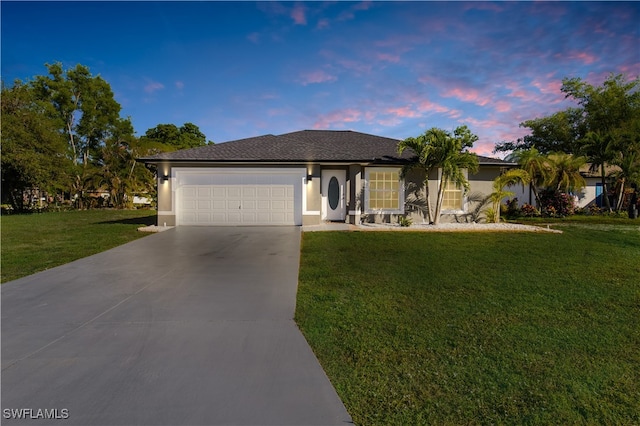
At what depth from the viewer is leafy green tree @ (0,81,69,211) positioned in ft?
75.0

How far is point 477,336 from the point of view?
365 cm

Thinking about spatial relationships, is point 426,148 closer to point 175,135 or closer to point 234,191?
point 234,191

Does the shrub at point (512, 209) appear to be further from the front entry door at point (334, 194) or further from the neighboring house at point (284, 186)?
the front entry door at point (334, 194)

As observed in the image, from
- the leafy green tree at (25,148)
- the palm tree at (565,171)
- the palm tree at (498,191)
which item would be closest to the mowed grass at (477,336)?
the palm tree at (498,191)

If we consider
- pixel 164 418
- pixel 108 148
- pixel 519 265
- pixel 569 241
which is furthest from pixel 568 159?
pixel 108 148

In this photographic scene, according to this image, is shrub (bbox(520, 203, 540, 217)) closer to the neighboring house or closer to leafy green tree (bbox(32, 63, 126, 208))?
the neighboring house

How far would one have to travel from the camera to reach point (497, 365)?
9.98 ft

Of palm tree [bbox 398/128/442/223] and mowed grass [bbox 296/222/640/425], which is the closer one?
mowed grass [bbox 296/222/640/425]

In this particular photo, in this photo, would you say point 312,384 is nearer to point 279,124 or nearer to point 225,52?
point 225,52

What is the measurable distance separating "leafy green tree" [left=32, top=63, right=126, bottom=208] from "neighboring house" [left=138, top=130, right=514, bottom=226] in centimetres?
2405

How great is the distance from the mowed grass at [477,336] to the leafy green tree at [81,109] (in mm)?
35789

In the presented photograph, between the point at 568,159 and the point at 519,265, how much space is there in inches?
652

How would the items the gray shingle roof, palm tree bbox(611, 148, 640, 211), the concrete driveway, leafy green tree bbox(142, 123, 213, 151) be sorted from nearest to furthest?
the concrete driveway
the gray shingle roof
palm tree bbox(611, 148, 640, 211)
leafy green tree bbox(142, 123, 213, 151)

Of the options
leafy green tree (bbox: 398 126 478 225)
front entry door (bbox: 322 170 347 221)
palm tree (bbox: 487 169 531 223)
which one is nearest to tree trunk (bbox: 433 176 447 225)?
leafy green tree (bbox: 398 126 478 225)
